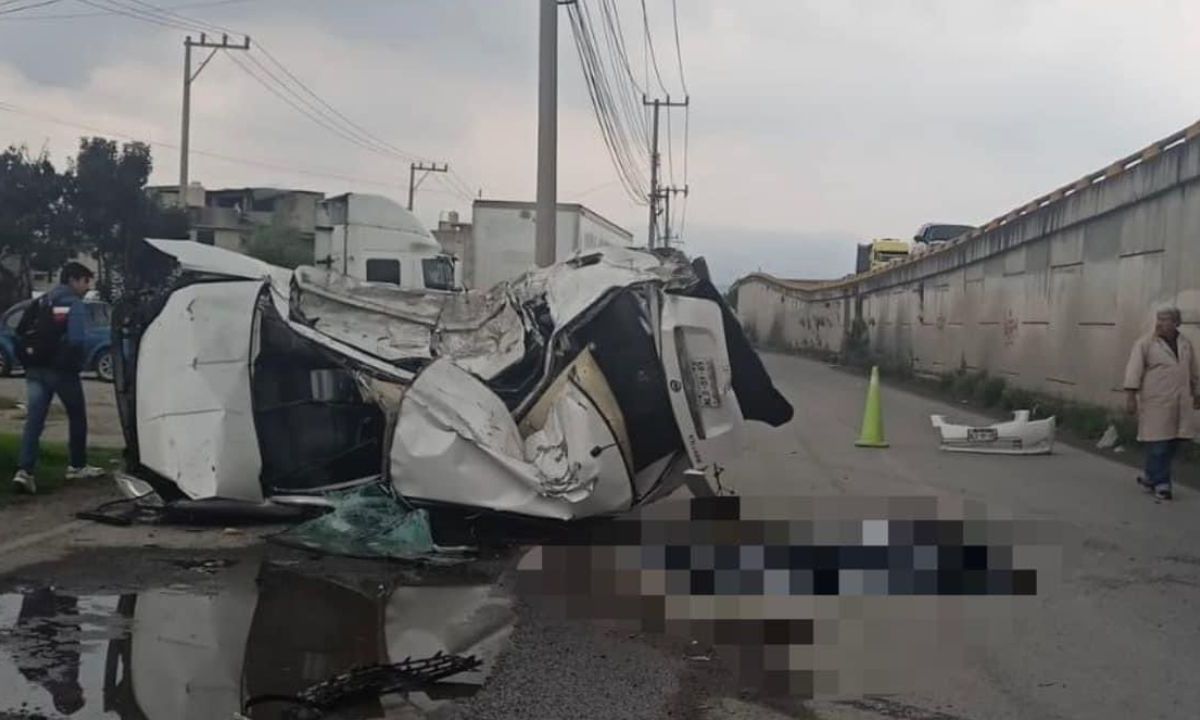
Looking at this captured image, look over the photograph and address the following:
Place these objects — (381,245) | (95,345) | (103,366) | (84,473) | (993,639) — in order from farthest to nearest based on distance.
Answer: (381,245) < (103,366) < (95,345) < (84,473) < (993,639)

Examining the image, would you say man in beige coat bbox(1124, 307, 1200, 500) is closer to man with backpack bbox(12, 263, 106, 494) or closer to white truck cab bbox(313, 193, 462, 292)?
man with backpack bbox(12, 263, 106, 494)

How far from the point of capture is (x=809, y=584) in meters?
6.55

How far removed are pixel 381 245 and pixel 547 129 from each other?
28.3 ft

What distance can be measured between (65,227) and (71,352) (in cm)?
3470

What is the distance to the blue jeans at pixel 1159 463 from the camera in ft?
35.5

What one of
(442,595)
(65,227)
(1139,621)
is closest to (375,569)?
(442,595)

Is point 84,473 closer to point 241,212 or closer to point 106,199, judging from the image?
point 106,199

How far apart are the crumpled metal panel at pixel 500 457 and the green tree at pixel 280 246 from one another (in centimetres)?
3477

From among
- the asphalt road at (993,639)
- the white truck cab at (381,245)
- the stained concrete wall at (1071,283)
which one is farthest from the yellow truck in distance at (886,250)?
the asphalt road at (993,639)

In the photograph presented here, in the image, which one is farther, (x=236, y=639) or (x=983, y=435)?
(x=983, y=435)

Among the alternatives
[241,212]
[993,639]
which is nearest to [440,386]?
[993,639]

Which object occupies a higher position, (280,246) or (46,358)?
(280,246)

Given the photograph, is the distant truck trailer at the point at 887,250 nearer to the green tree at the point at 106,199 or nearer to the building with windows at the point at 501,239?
the building with windows at the point at 501,239

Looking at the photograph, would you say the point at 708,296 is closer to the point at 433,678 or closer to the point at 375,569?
the point at 375,569
